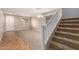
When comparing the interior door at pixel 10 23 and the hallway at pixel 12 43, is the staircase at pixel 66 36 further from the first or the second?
the interior door at pixel 10 23

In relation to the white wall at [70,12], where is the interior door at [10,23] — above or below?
below

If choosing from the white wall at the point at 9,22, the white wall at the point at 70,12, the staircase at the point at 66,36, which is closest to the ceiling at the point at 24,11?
the white wall at the point at 9,22

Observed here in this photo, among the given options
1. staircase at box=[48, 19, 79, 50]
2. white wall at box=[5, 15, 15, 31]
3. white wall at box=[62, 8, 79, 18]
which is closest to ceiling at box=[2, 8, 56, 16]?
white wall at box=[5, 15, 15, 31]

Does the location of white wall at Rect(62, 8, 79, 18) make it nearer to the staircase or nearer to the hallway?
the staircase

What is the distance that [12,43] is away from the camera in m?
1.09

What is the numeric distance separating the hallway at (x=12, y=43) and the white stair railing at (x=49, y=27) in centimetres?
23

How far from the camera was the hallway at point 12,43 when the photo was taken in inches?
42.2

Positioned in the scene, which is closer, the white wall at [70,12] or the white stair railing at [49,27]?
the white wall at [70,12]

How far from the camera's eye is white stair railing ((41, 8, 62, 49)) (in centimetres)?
115

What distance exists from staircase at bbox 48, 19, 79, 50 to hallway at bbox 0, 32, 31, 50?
0.30 metres

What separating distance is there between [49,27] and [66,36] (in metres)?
0.22

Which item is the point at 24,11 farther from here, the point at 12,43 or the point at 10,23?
the point at 12,43
